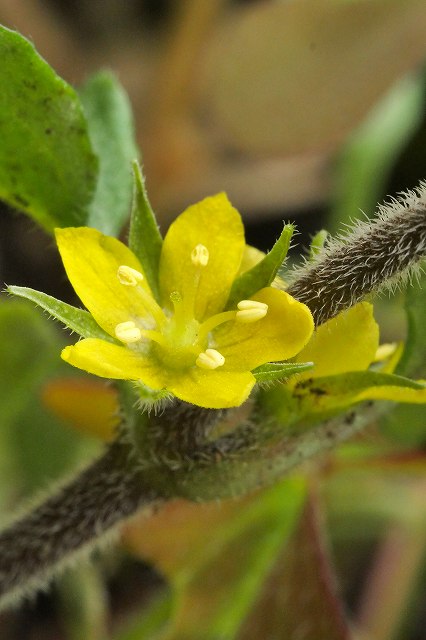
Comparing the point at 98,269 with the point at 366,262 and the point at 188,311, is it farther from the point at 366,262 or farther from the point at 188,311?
the point at 366,262

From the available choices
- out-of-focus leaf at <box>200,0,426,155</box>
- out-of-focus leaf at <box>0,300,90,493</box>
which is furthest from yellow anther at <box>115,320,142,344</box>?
out-of-focus leaf at <box>200,0,426,155</box>

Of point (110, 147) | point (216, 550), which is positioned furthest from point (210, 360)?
point (216, 550)

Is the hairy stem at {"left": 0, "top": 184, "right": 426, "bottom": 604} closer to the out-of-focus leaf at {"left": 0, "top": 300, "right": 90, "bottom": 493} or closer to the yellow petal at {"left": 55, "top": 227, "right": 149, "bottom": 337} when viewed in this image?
the yellow petal at {"left": 55, "top": 227, "right": 149, "bottom": 337}

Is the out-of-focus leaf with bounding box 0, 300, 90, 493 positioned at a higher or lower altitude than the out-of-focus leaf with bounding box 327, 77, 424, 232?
lower

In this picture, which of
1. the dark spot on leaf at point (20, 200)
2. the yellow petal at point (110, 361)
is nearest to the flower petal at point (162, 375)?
the yellow petal at point (110, 361)

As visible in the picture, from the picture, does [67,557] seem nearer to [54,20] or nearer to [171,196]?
[171,196]

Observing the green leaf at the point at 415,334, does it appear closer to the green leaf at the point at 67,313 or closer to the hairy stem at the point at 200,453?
the hairy stem at the point at 200,453
